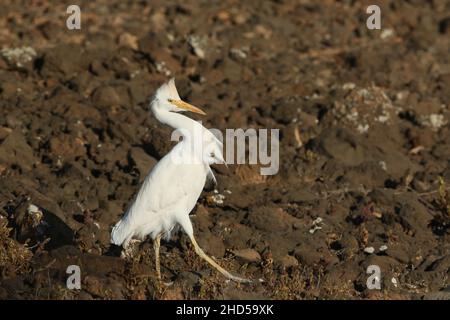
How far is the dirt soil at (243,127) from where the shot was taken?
28.8 ft

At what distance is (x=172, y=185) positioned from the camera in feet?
28.3

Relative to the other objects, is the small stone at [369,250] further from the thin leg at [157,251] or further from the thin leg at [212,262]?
the thin leg at [157,251]

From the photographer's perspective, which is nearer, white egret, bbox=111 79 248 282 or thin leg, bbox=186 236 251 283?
thin leg, bbox=186 236 251 283

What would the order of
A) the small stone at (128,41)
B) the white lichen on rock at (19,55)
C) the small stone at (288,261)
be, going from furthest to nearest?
the small stone at (128,41)
the white lichen on rock at (19,55)
the small stone at (288,261)

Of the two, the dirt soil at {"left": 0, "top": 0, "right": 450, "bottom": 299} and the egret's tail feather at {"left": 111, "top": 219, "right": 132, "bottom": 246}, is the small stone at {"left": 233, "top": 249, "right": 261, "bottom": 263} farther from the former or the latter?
the egret's tail feather at {"left": 111, "top": 219, "right": 132, "bottom": 246}

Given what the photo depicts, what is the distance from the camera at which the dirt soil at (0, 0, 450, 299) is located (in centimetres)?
877

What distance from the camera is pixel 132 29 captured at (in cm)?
1758

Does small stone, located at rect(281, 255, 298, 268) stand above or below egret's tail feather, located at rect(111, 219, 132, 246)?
below

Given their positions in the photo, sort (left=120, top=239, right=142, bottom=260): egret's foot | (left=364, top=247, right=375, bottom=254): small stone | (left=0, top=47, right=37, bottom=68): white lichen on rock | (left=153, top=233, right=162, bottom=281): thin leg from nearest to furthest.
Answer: (left=153, top=233, right=162, bottom=281): thin leg
(left=120, top=239, right=142, bottom=260): egret's foot
(left=364, top=247, right=375, bottom=254): small stone
(left=0, top=47, right=37, bottom=68): white lichen on rock

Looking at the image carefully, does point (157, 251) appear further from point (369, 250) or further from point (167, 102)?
point (369, 250)

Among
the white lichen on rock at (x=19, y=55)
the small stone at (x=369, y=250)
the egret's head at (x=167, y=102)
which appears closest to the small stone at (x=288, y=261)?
the small stone at (x=369, y=250)

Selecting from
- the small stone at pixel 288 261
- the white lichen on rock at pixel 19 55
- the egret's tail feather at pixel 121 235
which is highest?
the egret's tail feather at pixel 121 235

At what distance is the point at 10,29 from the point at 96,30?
163cm

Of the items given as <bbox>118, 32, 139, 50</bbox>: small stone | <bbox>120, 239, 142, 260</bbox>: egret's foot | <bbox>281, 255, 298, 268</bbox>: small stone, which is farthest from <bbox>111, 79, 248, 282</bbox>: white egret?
<bbox>118, 32, 139, 50</bbox>: small stone
